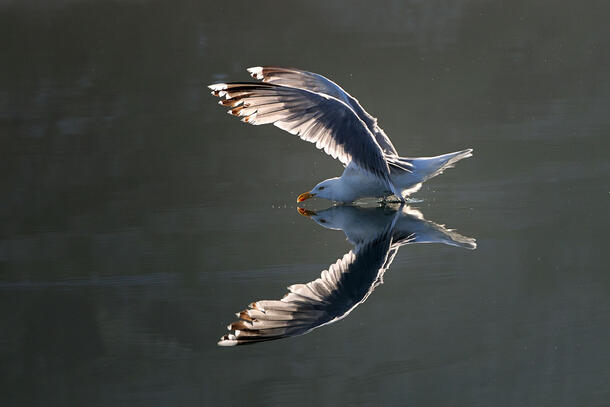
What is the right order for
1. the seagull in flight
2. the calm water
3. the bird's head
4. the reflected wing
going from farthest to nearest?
the bird's head
the seagull in flight
the reflected wing
the calm water

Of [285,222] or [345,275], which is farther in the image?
[285,222]

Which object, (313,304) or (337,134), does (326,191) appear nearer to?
(337,134)

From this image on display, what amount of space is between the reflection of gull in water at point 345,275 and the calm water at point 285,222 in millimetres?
85

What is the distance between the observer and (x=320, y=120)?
630cm

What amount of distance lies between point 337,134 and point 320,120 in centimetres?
15

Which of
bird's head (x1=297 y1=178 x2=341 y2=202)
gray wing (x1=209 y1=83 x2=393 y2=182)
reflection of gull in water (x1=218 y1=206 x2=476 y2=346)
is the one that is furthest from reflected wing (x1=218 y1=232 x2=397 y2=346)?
bird's head (x1=297 y1=178 x2=341 y2=202)

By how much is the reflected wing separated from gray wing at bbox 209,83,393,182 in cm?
99

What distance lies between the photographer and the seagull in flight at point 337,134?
6094 mm

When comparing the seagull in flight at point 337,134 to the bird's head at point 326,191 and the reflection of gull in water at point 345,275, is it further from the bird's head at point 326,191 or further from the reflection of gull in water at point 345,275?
the reflection of gull in water at point 345,275

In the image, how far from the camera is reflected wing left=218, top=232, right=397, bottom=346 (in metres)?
4.61

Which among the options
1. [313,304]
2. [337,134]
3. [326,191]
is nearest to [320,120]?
[337,134]

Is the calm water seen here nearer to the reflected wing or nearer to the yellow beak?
Answer: the reflected wing

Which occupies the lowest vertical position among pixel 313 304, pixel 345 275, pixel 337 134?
pixel 345 275

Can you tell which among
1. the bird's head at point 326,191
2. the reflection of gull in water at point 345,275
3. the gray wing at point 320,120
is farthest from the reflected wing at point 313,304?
the bird's head at point 326,191
